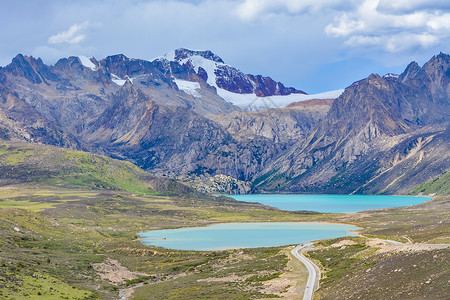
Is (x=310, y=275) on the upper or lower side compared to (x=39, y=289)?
lower

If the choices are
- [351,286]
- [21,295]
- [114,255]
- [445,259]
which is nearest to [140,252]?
[114,255]

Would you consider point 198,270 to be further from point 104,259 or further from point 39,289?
point 39,289

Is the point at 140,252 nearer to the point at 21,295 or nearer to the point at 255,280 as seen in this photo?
the point at 255,280

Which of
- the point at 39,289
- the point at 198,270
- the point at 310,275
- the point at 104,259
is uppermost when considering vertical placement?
the point at 39,289

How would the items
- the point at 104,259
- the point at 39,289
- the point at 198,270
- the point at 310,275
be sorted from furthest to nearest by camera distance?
the point at 104,259 < the point at 198,270 < the point at 310,275 < the point at 39,289

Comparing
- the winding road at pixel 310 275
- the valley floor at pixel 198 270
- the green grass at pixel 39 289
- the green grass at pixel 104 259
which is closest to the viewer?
the valley floor at pixel 198 270

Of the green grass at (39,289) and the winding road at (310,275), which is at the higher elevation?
the green grass at (39,289)

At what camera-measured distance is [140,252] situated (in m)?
153

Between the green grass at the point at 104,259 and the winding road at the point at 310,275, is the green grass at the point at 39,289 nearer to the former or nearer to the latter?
the green grass at the point at 104,259

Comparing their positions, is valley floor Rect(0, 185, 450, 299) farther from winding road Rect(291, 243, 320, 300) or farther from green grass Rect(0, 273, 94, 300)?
winding road Rect(291, 243, 320, 300)

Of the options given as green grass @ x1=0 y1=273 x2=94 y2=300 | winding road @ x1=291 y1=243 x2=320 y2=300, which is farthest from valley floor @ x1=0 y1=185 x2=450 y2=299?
winding road @ x1=291 y1=243 x2=320 y2=300

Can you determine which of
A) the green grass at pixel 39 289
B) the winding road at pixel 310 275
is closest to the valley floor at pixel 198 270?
the green grass at pixel 39 289

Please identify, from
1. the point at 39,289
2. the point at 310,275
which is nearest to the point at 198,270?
the point at 310,275

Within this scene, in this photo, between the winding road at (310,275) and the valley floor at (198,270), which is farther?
the winding road at (310,275)
